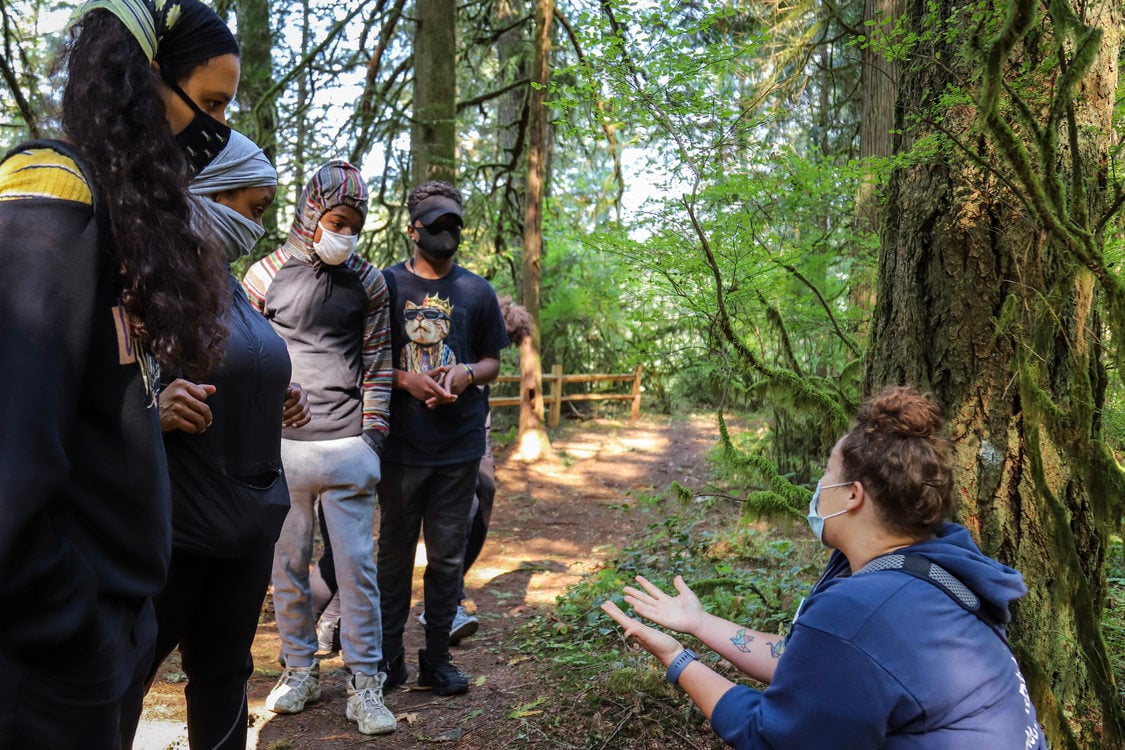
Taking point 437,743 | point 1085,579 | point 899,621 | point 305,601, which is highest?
point 899,621

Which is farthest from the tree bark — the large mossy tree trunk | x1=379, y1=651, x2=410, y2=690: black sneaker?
the large mossy tree trunk

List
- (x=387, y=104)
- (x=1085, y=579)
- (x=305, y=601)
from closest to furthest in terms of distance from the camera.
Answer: (x=1085, y=579)
(x=305, y=601)
(x=387, y=104)

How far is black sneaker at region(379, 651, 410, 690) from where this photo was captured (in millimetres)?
3844

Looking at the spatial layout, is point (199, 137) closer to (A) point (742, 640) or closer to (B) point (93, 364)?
(B) point (93, 364)

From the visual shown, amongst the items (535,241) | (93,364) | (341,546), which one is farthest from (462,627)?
(535,241)

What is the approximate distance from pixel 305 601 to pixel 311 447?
2.32 ft

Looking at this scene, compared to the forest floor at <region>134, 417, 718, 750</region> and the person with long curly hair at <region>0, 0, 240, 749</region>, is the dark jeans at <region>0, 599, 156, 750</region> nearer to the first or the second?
the person with long curly hair at <region>0, 0, 240, 749</region>

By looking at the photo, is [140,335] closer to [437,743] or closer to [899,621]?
[899,621]

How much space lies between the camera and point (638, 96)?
11.1ft

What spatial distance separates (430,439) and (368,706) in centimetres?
120

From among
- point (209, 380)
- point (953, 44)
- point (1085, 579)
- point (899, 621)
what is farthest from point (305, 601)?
point (953, 44)

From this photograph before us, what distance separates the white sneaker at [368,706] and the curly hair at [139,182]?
7.81 feet

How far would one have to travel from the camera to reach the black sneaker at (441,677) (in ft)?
12.3

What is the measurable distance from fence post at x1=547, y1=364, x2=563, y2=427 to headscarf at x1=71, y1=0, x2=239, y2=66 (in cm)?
1270
